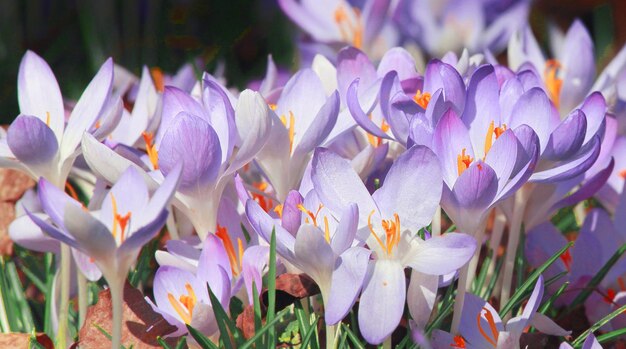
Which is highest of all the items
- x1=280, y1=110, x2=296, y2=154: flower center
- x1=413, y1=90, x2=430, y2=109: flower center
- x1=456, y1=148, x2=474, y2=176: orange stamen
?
x1=413, y1=90, x2=430, y2=109: flower center

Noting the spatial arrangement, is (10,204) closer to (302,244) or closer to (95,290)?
(95,290)

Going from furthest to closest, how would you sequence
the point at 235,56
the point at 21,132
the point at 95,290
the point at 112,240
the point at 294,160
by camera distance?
1. the point at 235,56
2. the point at 95,290
3. the point at 294,160
4. the point at 21,132
5. the point at 112,240

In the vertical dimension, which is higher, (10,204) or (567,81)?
(567,81)

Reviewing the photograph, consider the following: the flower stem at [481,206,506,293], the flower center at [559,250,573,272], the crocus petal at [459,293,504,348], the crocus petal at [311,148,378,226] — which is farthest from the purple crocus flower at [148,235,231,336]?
the flower center at [559,250,573,272]

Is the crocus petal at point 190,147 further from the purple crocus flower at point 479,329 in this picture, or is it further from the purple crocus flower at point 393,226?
the purple crocus flower at point 479,329

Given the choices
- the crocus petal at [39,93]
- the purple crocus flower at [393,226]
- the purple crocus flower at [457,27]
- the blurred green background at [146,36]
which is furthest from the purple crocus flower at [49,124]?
the blurred green background at [146,36]

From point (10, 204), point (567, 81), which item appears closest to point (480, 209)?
point (567, 81)

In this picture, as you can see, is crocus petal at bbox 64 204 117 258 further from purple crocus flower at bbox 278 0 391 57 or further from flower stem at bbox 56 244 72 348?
purple crocus flower at bbox 278 0 391 57
